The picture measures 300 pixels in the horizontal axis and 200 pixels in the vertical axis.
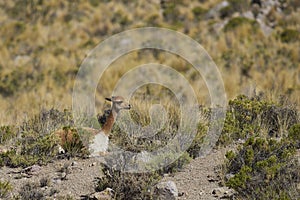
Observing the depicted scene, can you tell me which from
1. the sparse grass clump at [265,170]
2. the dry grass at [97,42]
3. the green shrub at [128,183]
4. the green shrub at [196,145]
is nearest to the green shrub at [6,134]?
the green shrub at [128,183]

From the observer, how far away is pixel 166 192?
5113 mm

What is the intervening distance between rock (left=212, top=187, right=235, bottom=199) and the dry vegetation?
0.42 feet

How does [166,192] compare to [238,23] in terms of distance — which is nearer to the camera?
[166,192]

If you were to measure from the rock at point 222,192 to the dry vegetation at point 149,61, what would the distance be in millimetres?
128

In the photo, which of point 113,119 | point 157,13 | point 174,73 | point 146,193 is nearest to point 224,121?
point 113,119

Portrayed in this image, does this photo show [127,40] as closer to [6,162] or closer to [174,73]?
[174,73]

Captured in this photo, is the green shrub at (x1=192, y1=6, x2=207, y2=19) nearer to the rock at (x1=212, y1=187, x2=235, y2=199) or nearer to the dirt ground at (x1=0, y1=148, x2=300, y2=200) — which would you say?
the dirt ground at (x1=0, y1=148, x2=300, y2=200)

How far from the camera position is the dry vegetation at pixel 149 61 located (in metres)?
6.07

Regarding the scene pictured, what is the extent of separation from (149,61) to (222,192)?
42.3 ft

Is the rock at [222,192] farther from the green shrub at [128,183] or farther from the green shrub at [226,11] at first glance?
the green shrub at [226,11]

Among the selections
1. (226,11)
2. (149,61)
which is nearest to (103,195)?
(149,61)

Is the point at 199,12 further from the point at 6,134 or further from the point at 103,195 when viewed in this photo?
the point at 103,195

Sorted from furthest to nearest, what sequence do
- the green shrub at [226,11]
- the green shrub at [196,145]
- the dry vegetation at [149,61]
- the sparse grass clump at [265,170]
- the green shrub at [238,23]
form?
the green shrub at [226,11], the green shrub at [238,23], the green shrub at [196,145], the dry vegetation at [149,61], the sparse grass clump at [265,170]

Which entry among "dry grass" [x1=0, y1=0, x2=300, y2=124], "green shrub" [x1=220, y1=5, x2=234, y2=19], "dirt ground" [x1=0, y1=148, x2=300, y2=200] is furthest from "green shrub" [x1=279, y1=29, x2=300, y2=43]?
"dirt ground" [x1=0, y1=148, x2=300, y2=200]
